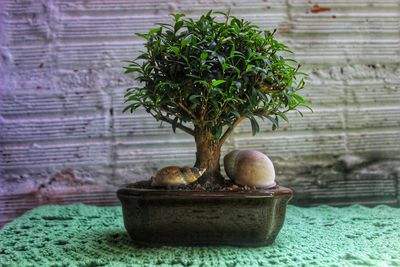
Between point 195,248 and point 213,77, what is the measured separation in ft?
1.11

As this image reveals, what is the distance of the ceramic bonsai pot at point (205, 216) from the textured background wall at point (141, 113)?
0.58 meters

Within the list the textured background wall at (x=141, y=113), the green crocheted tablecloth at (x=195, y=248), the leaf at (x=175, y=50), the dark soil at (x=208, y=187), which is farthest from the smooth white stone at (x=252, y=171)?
the textured background wall at (x=141, y=113)

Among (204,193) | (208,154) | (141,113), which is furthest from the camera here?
(141,113)

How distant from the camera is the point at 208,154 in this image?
3.28 feet

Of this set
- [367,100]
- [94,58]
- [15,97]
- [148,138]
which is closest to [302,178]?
Result: [367,100]

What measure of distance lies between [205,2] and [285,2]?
27cm

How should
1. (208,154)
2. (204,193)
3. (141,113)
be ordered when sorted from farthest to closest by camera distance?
1. (141,113)
2. (208,154)
3. (204,193)

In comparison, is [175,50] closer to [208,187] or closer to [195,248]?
[208,187]

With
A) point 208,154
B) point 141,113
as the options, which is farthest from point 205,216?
point 141,113

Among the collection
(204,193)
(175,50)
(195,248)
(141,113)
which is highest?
(175,50)

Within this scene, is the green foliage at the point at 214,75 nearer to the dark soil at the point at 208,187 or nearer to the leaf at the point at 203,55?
the leaf at the point at 203,55

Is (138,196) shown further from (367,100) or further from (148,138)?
(367,100)

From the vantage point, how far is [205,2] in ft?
4.91

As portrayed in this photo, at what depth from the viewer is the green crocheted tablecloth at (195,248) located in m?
0.81
